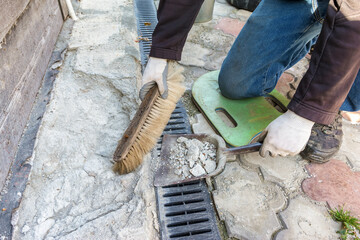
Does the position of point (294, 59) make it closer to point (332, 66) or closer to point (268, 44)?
point (268, 44)

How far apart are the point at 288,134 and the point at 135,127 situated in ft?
2.28

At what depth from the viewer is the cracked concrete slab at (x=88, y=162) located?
41.1 inches

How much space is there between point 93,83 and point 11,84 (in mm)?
530

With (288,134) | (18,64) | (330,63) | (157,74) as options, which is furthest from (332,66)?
(18,64)

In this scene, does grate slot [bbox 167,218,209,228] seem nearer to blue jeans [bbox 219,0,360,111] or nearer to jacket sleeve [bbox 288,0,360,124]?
jacket sleeve [bbox 288,0,360,124]

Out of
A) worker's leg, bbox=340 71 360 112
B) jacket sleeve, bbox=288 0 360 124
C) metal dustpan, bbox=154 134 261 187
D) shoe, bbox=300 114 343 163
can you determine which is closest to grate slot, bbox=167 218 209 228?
metal dustpan, bbox=154 134 261 187

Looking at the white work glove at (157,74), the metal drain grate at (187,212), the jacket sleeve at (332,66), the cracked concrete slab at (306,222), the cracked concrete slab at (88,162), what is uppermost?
the jacket sleeve at (332,66)

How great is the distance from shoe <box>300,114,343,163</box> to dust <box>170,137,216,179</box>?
0.56m

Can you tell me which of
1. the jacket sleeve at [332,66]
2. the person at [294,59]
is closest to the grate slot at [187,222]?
the person at [294,59]

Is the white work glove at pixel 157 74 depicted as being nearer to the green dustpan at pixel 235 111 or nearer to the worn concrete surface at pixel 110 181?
the worn concrete surface at pixel 110 181

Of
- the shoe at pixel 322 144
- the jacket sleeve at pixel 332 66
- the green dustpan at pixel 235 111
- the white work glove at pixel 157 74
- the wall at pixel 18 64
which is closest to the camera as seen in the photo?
the jacket sleeve at pixel 332 66

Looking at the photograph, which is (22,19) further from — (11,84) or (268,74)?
(268,74)

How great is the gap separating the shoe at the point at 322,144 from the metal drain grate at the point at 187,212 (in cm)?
65

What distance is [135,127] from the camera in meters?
1.23
